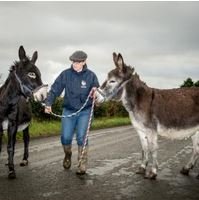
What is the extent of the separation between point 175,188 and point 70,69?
3.32 meters

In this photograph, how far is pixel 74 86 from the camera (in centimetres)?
974

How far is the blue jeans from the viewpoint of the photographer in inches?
387

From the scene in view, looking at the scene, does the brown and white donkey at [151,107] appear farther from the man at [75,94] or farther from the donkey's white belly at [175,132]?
the man at [75,94]

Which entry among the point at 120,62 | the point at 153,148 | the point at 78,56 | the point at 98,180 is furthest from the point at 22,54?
the point at 153,148

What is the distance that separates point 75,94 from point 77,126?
2.31 ft

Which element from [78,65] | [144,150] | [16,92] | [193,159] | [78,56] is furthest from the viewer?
[193,159]

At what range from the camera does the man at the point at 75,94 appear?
31.9ft

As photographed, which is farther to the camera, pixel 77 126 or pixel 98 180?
pixel 77 126

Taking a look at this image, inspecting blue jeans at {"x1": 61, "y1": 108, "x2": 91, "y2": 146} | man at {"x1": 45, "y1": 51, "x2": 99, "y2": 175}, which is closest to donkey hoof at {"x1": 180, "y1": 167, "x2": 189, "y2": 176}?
man at {"x1": 45, "y1": 51, "x2": 99, "y2": 175}

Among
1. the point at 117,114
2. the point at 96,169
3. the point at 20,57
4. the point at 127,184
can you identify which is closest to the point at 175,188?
the point at 127,184

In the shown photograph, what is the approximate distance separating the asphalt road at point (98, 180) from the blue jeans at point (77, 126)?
2.20 ft

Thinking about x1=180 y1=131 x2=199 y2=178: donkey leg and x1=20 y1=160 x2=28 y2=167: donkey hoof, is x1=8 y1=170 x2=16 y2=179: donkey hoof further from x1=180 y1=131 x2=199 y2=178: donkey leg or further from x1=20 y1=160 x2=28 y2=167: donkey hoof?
x1=180 y1=131 x2=199 y2=178: donkey leg

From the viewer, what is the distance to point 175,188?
27.3 ft

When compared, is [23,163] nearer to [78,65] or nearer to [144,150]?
[78,65]
